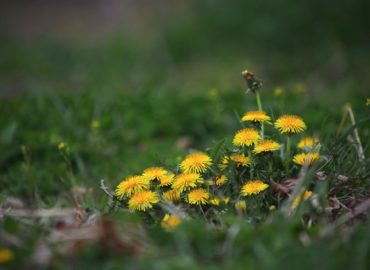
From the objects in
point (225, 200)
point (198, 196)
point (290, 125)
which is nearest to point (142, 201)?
point (198, 196)

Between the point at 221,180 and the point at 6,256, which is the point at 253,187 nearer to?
the point at 221,180

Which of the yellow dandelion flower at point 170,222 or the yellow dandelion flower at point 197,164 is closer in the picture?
the yellow dandelion flower at point 170,222

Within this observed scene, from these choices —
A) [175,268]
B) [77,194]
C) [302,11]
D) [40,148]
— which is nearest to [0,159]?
[40,148]

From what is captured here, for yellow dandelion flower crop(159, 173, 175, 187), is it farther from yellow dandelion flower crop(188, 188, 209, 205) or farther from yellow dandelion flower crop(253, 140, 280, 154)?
yellow dandelion flower crop(253, 140, 280, 154)

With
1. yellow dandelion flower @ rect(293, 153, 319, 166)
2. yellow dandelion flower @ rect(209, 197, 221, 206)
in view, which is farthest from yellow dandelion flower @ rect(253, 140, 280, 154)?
yellow dandelion flower @ rect(209, 197, 221, 206)

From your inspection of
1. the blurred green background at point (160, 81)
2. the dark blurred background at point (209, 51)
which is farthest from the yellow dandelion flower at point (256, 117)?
the dark blurred background at point (209, 51)

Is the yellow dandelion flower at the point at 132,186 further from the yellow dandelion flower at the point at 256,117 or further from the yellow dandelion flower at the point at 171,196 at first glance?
the yellow dandelion flower at the point at 256,117

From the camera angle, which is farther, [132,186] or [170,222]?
[132,186]

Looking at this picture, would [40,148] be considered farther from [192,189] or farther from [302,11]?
[302,11]
